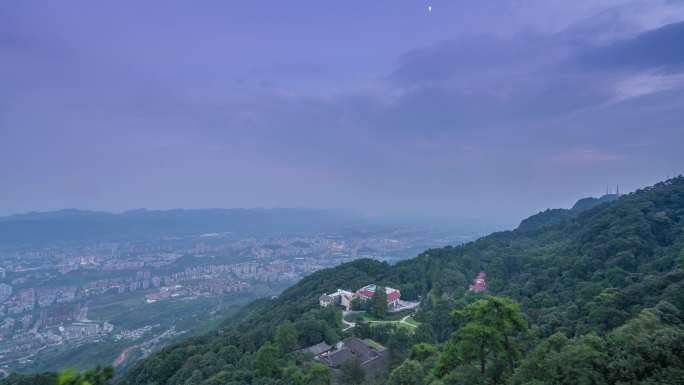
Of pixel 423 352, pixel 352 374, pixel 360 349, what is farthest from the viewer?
pixel 360 349

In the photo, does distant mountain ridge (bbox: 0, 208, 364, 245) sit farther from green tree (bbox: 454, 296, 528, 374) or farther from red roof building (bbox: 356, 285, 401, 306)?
green tree (bbox: 454, 296, 528, 374)

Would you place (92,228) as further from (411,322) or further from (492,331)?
(492,331)

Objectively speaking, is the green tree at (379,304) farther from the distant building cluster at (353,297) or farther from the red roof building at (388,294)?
the red roof building at (388,294)

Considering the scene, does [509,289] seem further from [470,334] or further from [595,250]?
[470,334]

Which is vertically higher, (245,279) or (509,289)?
(509,289)

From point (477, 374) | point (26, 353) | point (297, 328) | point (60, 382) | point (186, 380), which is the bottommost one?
point (26, 353)

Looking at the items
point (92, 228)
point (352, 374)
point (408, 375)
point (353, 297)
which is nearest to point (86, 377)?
point (408, 375)

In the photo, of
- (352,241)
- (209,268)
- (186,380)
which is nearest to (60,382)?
(186,380)
